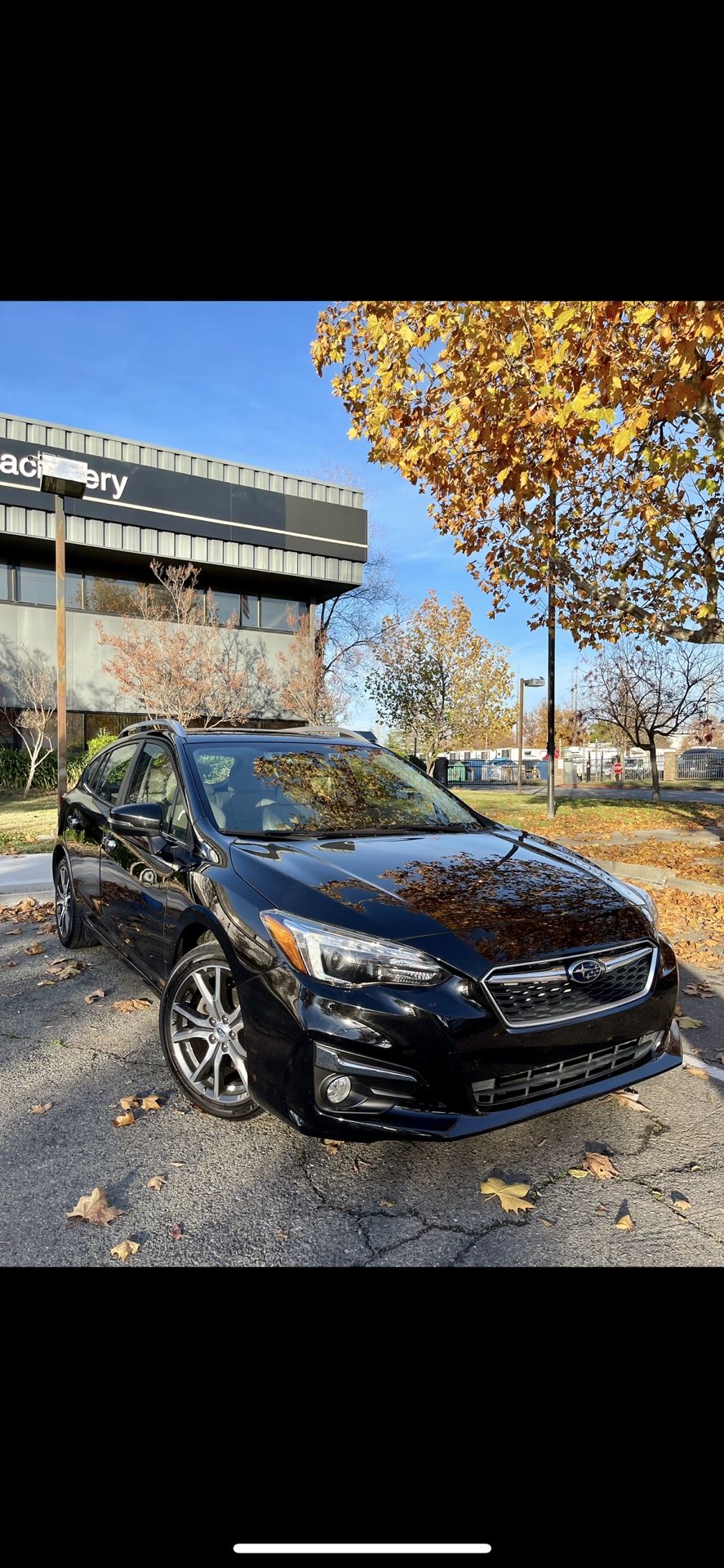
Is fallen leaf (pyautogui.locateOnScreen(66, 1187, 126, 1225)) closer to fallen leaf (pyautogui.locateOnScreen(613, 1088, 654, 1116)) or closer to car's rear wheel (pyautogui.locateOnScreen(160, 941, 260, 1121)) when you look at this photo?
car's rear wheel (pyautogui.locateOnScreen(160, 941, 260, 1121))

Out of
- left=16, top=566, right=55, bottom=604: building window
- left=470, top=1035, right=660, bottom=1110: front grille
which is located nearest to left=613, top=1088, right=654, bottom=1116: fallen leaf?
left=470, top=1035, right=660, bottom=1110: front grille

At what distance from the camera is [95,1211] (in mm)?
2406

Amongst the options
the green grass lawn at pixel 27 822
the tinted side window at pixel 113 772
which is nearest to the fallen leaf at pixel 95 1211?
the tinted side window at pixel 113 772

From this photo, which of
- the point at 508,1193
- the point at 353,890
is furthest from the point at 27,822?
the point at 508,1193

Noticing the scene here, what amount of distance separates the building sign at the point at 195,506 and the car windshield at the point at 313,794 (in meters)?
17.4

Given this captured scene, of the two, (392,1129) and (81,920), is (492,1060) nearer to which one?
(392,1129)

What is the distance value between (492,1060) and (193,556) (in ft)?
64.8

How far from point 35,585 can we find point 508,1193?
20.4 metres

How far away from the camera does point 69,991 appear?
15.0 feet

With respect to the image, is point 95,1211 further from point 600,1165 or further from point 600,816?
point 600,816

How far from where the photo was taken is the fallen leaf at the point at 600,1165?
2.62 meters

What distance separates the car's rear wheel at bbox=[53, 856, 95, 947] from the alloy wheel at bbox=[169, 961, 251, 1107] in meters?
2.26

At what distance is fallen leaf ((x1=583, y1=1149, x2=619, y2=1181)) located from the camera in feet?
8.59
